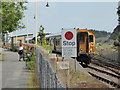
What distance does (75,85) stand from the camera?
4.13 meters

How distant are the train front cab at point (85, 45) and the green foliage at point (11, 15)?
18.8ft

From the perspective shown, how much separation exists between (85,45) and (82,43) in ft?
0.96

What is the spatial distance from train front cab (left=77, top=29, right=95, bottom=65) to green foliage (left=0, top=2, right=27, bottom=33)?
5745 mm

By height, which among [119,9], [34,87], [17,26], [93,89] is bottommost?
[34,87]

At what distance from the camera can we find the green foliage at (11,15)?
27194 mm

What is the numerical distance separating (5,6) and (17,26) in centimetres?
318

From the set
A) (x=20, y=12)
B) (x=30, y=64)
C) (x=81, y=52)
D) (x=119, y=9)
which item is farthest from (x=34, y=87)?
(x=119, y=9)

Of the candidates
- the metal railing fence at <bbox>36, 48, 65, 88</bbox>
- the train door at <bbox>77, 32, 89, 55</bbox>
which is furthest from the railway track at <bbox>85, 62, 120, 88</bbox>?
the metal railing fence at <bbox>36, 48, 65, 88</bbox>

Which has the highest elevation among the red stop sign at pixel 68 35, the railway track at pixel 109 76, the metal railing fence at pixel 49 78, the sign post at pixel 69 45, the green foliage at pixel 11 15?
the green foliage at pixel 11 15

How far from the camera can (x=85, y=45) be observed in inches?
1054

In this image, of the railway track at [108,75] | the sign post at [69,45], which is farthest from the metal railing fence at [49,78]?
the railway track at [108,75]

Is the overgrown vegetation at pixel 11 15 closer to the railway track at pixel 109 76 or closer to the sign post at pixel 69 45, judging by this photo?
the railway track at pixel 109 76

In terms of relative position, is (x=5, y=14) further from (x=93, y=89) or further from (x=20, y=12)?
(x=93, y=89)

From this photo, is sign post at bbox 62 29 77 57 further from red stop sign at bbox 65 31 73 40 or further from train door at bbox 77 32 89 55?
train door at bbox 77 32 89 55
